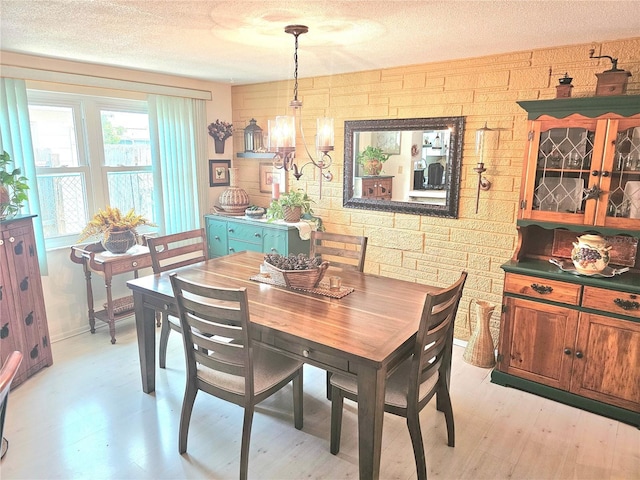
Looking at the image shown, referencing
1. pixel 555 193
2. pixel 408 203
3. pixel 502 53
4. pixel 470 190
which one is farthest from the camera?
pixel 408 203

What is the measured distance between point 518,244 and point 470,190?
596 mm

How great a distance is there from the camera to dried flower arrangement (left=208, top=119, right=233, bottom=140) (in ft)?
15.0

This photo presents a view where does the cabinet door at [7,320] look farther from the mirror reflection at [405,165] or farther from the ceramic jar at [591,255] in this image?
the ceramic jar at [591,255]

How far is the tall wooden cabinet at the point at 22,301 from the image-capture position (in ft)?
8.93

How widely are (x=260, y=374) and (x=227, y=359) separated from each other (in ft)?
0.61

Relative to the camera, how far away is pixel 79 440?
2.31 metres

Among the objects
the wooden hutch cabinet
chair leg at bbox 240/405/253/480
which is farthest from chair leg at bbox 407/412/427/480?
the wooden hutch cabinet

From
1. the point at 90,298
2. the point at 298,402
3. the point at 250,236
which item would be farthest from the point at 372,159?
the point at 90,298

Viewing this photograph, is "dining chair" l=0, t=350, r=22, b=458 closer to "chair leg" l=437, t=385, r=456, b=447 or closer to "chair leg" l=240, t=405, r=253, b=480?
"chair leg" l=240, t=405, r=253, b=480

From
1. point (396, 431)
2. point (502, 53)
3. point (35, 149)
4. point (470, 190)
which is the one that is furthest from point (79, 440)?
point (502, 53)

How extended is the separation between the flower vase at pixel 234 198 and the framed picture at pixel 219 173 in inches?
7.7

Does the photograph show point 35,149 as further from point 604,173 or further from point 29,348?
point 604,173

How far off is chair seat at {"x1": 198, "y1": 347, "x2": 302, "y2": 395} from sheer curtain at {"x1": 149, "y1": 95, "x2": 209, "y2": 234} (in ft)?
8.02

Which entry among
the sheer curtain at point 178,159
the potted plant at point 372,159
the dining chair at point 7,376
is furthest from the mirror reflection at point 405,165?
the dining chair at point 7,376
